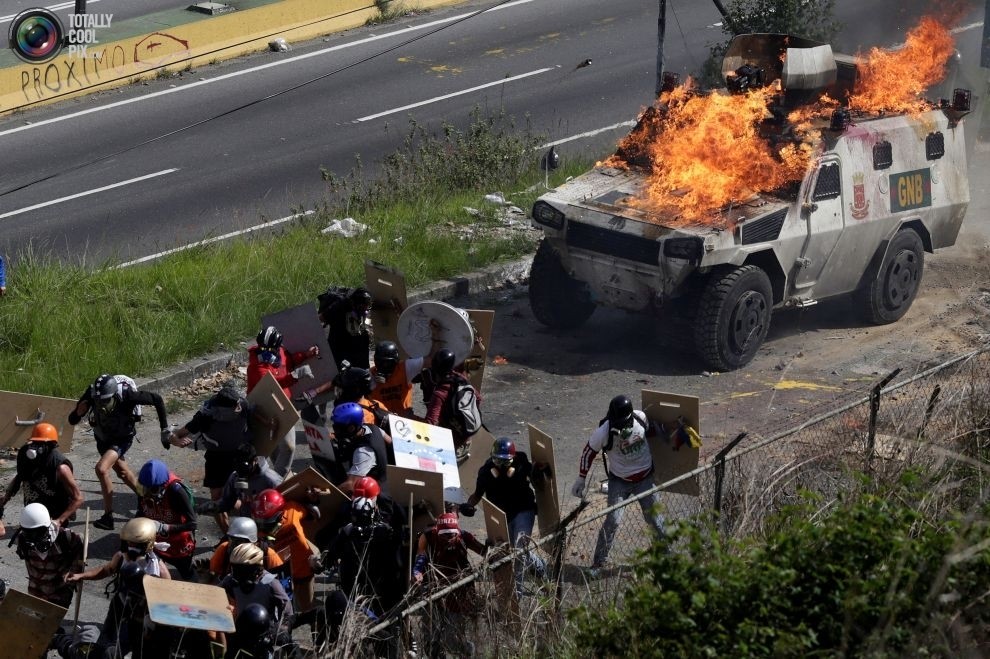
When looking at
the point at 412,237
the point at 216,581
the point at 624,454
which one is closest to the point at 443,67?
the point at 412,237

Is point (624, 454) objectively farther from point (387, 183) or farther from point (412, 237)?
point (387, 183)

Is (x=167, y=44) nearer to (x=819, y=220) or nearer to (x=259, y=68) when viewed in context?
(x=259, y=68)

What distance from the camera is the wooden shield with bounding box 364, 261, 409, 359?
1156cm

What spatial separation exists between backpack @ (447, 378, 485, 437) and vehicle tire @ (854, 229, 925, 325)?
5610mm

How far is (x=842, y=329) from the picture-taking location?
1417 cm

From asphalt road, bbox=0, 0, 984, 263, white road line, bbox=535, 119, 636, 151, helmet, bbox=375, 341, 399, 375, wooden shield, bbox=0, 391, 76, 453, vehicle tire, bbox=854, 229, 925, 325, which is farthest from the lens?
white road line, bbox=535, 119, 636, 151

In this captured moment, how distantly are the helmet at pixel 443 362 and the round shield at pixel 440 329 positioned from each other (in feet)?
1.82

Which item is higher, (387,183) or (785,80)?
(785,80)

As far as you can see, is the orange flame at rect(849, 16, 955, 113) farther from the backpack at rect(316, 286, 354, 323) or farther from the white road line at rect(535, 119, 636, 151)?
the backpack at rect(316, 286, 354, 323)

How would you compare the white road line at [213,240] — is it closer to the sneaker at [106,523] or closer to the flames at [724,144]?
the flames at [724,144]

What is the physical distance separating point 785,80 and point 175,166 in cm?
836

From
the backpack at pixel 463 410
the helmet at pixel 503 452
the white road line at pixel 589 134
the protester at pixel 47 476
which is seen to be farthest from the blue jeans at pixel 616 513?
the white road line at pixel 589 134

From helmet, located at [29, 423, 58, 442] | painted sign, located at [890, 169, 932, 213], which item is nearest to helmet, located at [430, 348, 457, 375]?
helmet, located at [29, 423, 58, 442]

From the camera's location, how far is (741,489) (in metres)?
8.59
